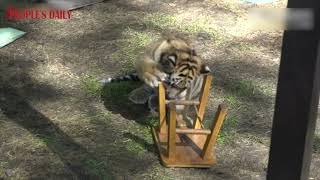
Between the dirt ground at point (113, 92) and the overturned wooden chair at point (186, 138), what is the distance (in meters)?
0.07

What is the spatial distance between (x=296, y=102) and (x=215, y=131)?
5.92ft

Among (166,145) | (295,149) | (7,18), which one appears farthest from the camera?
(7,18)

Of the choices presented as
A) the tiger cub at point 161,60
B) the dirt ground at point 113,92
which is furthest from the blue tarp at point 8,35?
the tiger cub at point 161,60

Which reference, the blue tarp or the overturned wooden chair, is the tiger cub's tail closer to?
the overturned wooden chair

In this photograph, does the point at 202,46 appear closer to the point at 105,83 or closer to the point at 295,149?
the point at 105,83

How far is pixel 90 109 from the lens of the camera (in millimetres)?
4320

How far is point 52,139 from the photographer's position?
3.85m

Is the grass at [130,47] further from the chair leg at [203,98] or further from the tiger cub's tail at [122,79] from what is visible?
the chair leg at [203,98]

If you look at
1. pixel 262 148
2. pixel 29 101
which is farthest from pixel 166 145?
pixel 29 101

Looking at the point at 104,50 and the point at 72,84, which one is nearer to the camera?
the point at 72,84

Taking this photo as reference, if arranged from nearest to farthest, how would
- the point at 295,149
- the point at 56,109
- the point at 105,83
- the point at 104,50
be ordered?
the point at 295,149 → the point at 56,109 → the point at 105,83 → the point at 104,50

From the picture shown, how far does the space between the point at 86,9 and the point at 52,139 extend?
2.96m

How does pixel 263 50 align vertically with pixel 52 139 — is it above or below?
above

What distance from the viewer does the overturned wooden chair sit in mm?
3451
